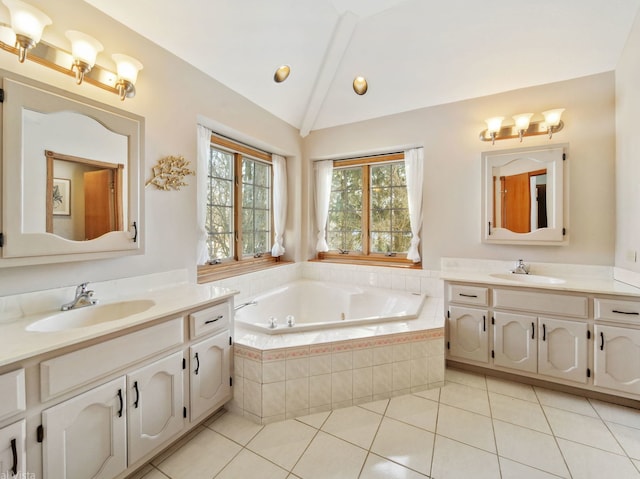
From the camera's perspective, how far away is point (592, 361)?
199cm

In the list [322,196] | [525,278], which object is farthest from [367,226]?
[525,278]

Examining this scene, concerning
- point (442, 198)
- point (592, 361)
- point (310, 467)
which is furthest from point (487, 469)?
point (442, 198)

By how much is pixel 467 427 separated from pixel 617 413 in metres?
1.09

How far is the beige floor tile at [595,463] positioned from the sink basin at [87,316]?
245 centimetres

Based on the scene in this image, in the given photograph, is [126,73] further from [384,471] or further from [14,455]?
[384,471]

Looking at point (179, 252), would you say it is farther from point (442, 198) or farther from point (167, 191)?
point (442, 198)

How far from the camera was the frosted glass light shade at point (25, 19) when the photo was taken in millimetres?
1192

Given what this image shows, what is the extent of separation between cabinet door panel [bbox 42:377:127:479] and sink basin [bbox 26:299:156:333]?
0.37 m

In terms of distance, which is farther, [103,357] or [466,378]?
[466,378]

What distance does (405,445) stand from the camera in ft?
5.26

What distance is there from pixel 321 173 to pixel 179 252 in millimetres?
2066

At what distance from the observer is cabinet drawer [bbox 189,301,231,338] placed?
5.24 feet

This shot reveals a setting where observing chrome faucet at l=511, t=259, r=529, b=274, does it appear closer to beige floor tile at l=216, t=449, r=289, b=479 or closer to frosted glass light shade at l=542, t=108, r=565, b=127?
frosted glass light shade at l=542, t=108, r=565, b=127

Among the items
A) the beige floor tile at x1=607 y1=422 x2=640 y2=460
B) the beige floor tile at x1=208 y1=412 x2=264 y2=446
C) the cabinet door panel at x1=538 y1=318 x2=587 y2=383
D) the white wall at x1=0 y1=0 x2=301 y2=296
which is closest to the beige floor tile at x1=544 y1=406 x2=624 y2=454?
the beige floor tile at x1=607 y1=422 x2=640 y2=460
